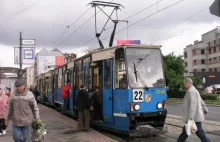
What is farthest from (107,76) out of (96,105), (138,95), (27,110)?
(27,110)

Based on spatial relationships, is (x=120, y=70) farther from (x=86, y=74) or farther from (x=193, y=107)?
(x=193, y=107)

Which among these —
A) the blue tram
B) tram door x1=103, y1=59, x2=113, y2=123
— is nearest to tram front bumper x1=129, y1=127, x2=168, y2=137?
the blue tram

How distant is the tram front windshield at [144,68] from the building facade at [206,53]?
3276 inches

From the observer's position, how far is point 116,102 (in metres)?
11.3

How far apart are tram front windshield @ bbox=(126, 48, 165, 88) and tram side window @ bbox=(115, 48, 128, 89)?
0.17 m

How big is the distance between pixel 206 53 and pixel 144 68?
90434mm

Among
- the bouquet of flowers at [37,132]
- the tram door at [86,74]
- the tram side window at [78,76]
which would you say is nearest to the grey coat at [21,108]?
the bouquet of flowers at [37,132]

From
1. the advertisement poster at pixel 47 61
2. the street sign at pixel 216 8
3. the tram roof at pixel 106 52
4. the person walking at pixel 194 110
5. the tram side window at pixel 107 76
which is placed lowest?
the person walking at pixel 194 110

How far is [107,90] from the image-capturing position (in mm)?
11906

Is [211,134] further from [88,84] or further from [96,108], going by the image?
[88,84]

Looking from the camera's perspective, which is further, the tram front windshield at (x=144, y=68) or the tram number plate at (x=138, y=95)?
the tram front windshield at (x=144, y=68)

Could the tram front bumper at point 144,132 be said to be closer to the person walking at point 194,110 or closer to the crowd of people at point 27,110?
the crowd of people at point 27,110

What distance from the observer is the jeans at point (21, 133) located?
22.6ft

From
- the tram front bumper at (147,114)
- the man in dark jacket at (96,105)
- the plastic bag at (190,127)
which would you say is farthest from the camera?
the man in dark jacket at (96,105)
